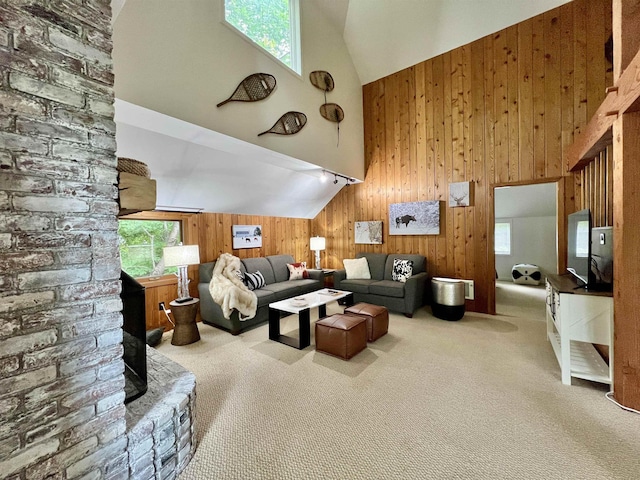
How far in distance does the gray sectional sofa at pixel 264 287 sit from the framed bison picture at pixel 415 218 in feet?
5.34

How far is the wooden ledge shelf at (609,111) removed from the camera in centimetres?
160

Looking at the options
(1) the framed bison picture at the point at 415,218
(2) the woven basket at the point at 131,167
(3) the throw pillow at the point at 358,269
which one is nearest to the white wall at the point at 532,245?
(1) the framed bison picture at the point at 415,218

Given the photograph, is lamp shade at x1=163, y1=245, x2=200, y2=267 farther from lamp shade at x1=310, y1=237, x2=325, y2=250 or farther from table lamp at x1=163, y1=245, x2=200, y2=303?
lamp shade at x1=310, y1=237, x2=325, y2=250

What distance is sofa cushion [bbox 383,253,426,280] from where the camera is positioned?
14.3 ft

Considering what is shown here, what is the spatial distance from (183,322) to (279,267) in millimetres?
1925

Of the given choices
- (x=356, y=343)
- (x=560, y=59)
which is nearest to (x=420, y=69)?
(x=560, y=59)

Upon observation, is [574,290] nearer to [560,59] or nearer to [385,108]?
[560,59]

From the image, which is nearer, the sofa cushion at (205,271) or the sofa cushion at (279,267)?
the sofa cushion at (205,271)

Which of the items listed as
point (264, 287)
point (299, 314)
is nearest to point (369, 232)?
point (264, 287)

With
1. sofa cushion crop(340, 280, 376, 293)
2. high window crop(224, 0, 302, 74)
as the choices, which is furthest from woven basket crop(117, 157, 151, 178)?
sofa cushion crop(340, 280, 376, 293)

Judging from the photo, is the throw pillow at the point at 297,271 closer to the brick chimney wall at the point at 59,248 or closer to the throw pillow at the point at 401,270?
the throw pillow at the point at 401,270

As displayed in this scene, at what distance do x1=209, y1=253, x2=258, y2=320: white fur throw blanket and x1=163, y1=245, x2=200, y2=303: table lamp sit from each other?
34 centimetres

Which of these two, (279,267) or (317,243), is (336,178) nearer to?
(317,243)

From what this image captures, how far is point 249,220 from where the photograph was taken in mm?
4676
